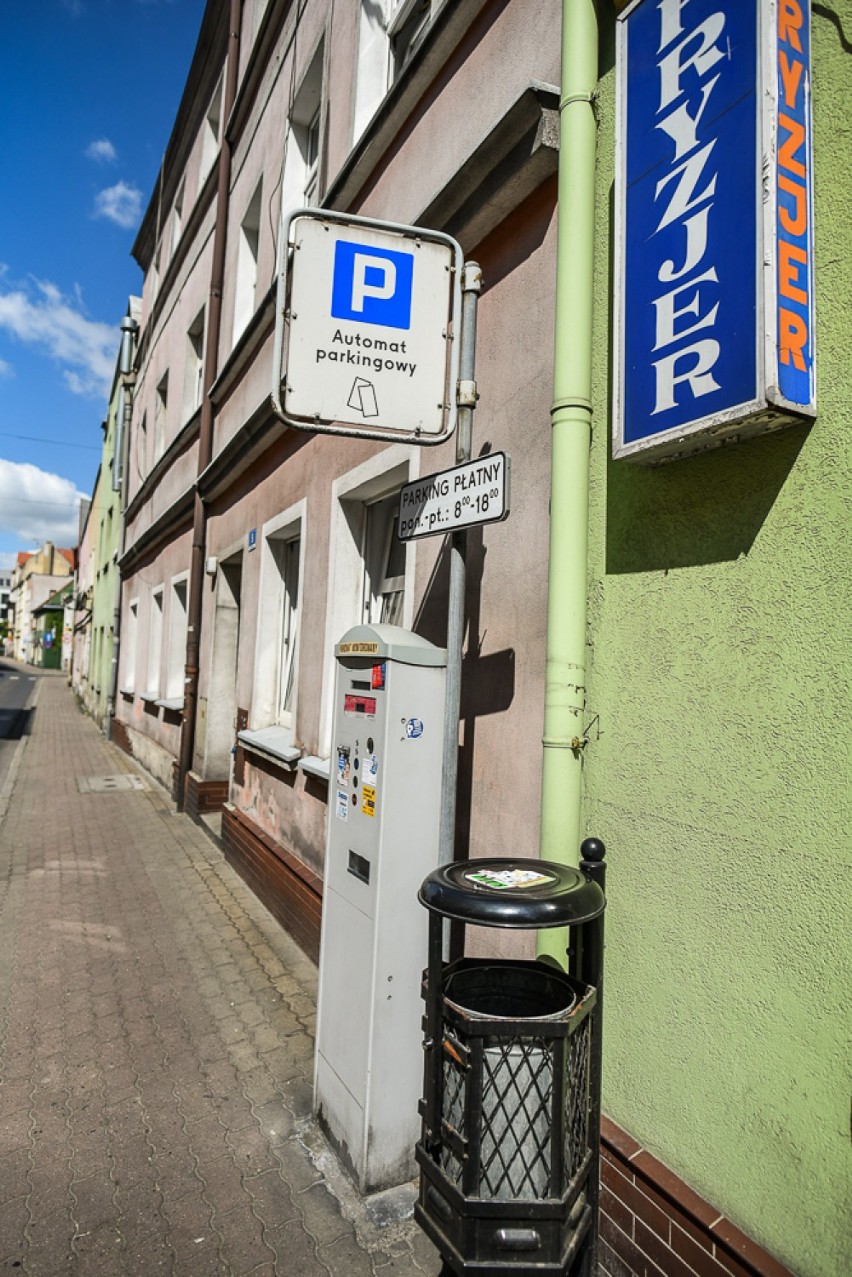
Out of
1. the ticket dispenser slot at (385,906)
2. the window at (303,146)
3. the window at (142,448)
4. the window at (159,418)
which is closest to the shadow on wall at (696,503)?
the ticket dispenser slot at (385,906)

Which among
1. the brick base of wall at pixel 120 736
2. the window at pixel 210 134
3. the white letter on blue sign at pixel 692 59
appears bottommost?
the brick base of wall at pixel 120 736

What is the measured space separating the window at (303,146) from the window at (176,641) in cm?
532

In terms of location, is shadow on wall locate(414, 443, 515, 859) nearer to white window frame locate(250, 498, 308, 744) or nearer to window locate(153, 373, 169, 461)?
white window frame locate(250, 498, 308, 744)

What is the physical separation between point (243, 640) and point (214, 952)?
317cm

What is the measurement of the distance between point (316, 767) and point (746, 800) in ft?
10.6

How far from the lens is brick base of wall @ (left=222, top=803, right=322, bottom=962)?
15.6ft

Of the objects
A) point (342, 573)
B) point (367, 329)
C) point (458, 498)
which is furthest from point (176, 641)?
point (458, 498)

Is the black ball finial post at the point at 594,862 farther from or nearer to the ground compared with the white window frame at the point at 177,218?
nearer to the ground

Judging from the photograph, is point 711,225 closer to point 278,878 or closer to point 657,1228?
point 657,1228

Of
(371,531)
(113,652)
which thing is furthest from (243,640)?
(113,652)

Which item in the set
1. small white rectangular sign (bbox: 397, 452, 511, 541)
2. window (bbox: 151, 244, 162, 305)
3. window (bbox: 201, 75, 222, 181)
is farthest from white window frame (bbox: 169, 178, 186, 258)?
small white rectangular sign (bbox: 397, 452, 511, 541)

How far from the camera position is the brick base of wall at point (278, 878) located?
187 inches

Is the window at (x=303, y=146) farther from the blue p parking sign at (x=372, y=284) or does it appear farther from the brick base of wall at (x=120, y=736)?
the brick base of wall at (x=120, y=736)

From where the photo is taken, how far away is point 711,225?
6.64ft
